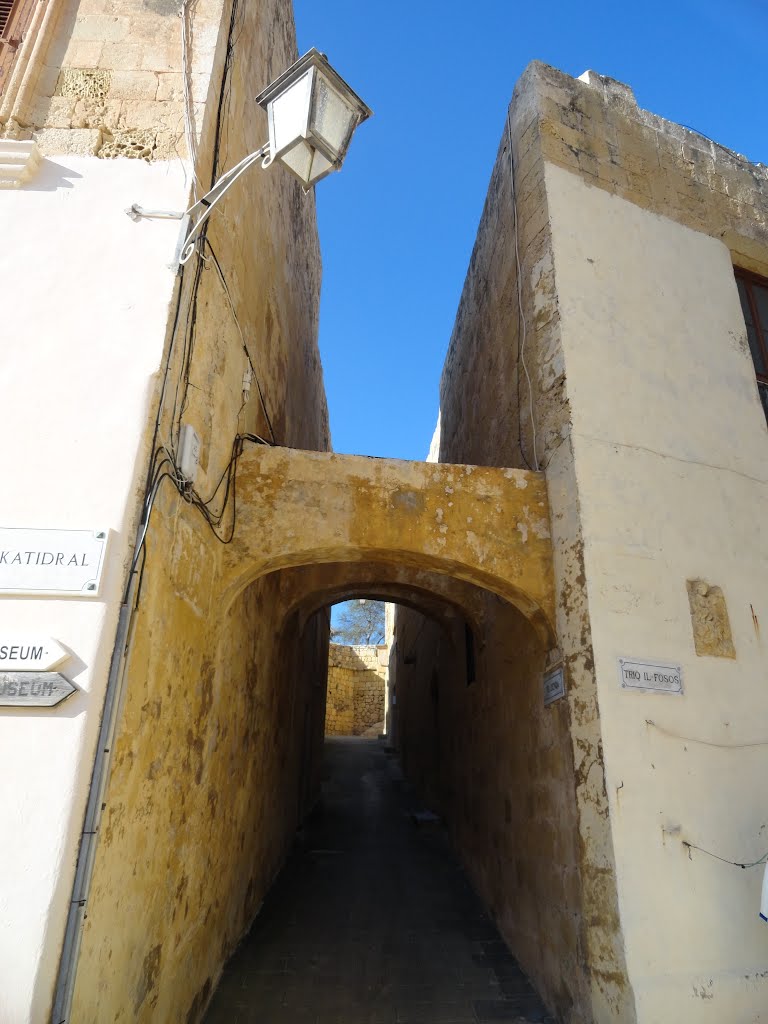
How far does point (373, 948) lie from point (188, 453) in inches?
152

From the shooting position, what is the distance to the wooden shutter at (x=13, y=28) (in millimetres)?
3965

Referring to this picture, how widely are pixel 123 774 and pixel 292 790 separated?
5.09 metres

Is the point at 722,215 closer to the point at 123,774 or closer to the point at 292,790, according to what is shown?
the point at 123,774

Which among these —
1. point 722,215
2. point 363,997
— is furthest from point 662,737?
point 722,215

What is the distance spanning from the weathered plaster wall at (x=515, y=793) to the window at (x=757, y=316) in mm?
2999

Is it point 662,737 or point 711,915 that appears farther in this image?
point 662,737

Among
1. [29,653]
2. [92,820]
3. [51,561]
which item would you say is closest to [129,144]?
[51,561]

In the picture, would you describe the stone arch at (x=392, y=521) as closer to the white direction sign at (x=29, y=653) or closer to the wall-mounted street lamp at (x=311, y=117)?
the white direction sign at (x=29, y=653)

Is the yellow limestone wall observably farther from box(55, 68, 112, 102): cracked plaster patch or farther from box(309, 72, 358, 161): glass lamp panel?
box(309, 72, 358, 161): glass lamp panel

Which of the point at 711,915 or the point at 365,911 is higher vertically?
the point at 711,915

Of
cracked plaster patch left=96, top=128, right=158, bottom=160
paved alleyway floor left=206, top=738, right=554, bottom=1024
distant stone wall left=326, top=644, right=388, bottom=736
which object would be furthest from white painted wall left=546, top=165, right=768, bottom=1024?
distant stone wall left=326, top=644, right=388, bottom=736

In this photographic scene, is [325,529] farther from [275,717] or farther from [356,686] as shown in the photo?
[356,686]

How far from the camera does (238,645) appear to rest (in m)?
4.58

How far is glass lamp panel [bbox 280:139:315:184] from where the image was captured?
3.01 meters
